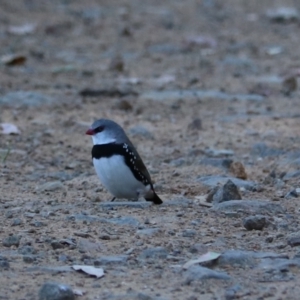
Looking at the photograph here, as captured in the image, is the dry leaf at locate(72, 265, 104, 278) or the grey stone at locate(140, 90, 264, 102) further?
the grey stone at locate(140, 90, 264, 102)

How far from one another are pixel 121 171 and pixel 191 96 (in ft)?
13.8

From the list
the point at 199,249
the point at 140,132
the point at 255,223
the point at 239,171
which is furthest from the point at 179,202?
the point at 140,132

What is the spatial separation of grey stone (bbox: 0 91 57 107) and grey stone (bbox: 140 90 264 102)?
38.7 inches

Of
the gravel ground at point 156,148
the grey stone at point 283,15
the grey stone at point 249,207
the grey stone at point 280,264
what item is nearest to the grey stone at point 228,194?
the gravel ground at point 156,148

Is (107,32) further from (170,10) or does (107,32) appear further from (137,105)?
(137,105)

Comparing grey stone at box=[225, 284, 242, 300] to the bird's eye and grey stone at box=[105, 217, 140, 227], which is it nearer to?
grey stone at box=[105, 217, 140, 227]

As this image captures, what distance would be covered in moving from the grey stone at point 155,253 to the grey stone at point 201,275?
1.06ft

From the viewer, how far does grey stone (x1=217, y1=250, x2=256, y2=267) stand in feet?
15.9

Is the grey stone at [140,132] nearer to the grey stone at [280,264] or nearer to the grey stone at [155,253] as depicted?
the grey stone at [155,253]

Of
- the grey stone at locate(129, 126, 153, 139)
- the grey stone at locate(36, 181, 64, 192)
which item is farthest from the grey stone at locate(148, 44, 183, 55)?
the grey stone at locate(36, 181, 64, 192)

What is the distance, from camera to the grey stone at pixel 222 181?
22.3 ft

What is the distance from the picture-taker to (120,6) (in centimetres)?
1688

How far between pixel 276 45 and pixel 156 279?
30.8ft

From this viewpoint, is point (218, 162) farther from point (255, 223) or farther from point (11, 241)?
point (11, 241)
